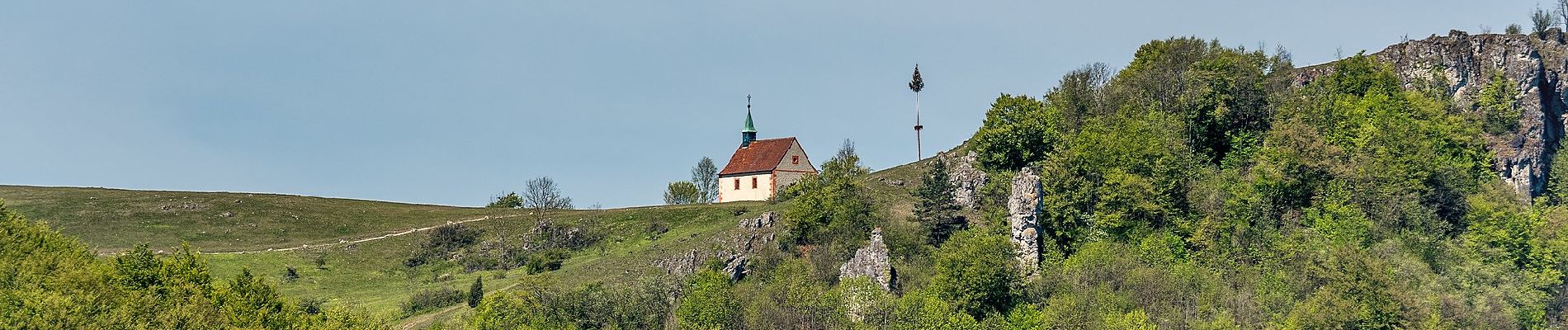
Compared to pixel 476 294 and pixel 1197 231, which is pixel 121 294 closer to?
pixel 476 294

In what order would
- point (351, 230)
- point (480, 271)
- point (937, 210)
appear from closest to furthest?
point (937, 210), point (480, 271), point (351, 230)

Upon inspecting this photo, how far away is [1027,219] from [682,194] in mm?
97731

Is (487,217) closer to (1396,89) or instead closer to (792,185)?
(792,185)

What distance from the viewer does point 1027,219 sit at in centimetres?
8544

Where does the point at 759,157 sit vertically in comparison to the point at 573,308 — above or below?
above

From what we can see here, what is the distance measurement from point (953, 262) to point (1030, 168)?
14.1m

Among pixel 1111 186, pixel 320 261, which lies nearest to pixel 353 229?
pixel 320 261

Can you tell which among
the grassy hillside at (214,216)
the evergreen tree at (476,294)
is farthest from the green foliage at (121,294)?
the grassy hillside at (214,216)

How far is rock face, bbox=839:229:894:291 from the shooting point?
83.0 metres

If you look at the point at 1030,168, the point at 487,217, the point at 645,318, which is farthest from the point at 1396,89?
the point at 487,217

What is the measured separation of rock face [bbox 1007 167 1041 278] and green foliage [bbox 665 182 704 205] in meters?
93.2

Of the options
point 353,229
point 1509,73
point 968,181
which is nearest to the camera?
point 968,181

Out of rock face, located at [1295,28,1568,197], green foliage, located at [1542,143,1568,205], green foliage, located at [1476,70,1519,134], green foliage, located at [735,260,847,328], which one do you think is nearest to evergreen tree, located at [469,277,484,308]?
green foliage, located at [735,260,847,328]

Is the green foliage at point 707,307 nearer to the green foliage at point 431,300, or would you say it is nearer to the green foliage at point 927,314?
the green foliage at point 927,314
